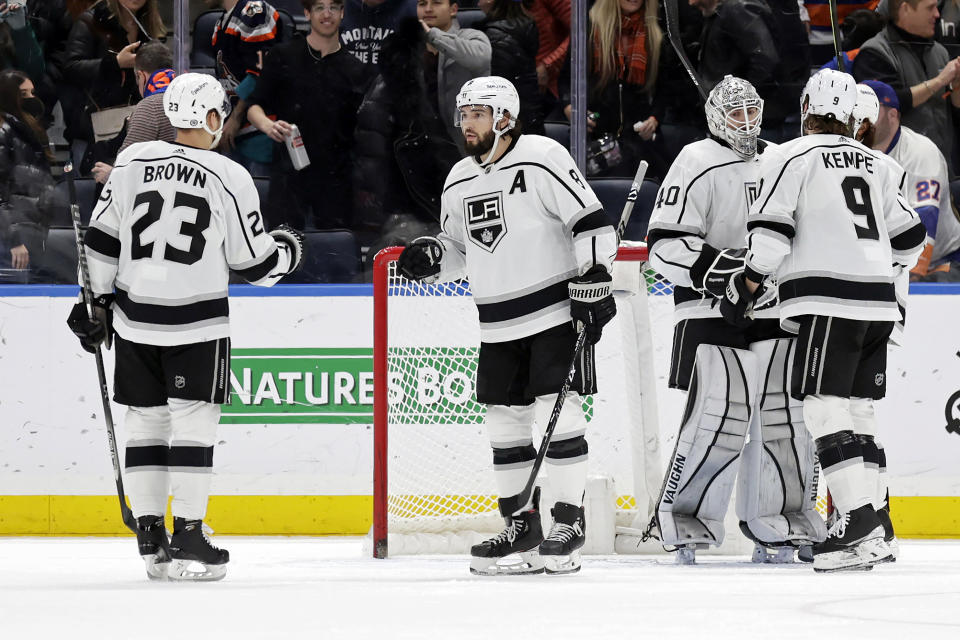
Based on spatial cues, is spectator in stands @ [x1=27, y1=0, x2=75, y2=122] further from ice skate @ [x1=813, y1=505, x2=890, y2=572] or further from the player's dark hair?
ice skate @ [x1=813, y1=505, x2=890, y2=572]

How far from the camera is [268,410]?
5.09 m

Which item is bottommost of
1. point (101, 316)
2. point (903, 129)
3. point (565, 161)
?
point (101, 316)

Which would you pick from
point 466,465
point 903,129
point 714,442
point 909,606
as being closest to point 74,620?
point 909,606

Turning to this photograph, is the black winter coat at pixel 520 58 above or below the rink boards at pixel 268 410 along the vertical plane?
above

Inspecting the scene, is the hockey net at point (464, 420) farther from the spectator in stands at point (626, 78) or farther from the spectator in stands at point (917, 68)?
the spectator in stands at point (917, 68)

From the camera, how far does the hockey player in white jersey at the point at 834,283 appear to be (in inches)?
141

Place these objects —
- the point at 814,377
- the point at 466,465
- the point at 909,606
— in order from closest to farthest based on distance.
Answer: the point at 909,606 < the point at 814,377 < the point at 466,465

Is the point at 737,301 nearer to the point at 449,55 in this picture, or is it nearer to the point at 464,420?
the point at 464,420

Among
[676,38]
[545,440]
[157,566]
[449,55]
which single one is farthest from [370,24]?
[157,566]

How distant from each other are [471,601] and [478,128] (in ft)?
4.49

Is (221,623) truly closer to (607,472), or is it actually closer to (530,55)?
(607,472)

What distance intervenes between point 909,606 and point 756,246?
1.11 metres

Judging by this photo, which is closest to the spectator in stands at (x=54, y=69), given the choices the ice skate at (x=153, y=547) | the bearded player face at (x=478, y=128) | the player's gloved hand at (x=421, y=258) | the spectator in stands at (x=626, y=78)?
the spectator in stands at (x=626, y=78)

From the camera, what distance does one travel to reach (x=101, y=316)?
362cm
